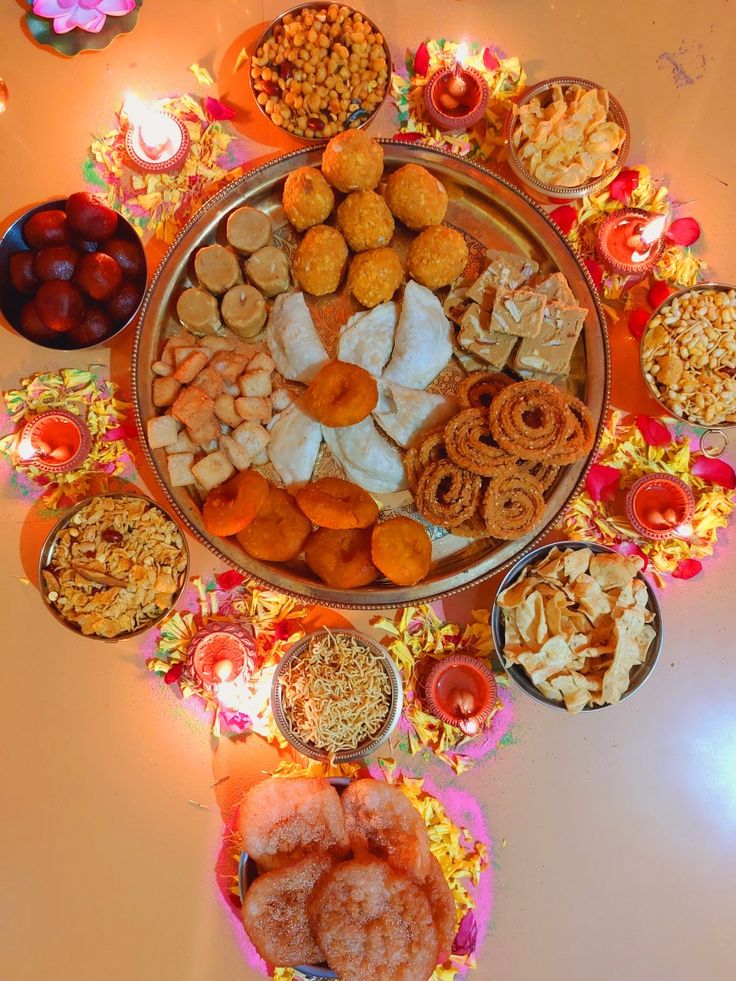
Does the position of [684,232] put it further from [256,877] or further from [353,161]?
[256,877]

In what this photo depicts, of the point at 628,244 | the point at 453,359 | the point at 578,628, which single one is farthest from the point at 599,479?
the point at 628,244

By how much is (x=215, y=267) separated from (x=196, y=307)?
0.67 ft

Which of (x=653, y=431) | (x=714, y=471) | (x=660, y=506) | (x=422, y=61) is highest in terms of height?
A: (x=422, y=61)

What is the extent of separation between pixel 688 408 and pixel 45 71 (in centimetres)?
A: 387

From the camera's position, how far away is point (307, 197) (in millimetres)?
2914

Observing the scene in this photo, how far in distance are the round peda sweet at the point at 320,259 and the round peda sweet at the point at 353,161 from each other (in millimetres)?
219

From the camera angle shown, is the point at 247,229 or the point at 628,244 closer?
the point at 247,229

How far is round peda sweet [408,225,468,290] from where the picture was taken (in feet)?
9.59

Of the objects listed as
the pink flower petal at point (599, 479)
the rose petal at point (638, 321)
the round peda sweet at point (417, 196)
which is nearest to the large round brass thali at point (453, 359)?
the round peda sweet at point (417, 196)

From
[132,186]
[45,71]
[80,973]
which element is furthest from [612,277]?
[80,973]

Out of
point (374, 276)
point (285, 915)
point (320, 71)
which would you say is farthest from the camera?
point (320, 71)

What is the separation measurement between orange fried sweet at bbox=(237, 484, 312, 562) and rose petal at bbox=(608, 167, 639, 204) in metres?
2.33

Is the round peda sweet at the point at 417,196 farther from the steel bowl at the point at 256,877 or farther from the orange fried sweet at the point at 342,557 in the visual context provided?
the steel bowl at the point at 256,877

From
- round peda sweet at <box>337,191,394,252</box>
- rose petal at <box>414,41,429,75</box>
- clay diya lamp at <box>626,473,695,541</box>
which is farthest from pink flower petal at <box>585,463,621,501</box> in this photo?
rose petal at <box>414,41,429,75</box>
